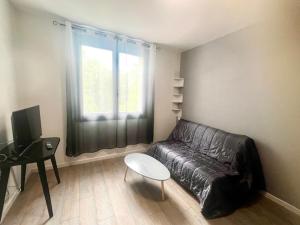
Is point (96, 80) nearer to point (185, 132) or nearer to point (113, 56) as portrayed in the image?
point (113, 56)

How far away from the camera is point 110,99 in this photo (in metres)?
2.66

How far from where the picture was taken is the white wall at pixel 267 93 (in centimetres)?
171

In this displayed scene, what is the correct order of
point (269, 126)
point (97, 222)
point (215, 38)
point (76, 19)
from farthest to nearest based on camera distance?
point (215, 38), point (76, 19), point (269, 126), point (97, 222)

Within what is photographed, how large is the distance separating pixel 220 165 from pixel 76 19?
2.92 m

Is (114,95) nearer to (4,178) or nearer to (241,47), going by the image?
(4,178)

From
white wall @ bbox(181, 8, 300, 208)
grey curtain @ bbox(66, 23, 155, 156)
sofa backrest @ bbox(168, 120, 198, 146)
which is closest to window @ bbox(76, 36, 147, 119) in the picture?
grey curtain @ bbox(66, 23, 155, 156)

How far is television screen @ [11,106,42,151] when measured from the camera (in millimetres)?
1434

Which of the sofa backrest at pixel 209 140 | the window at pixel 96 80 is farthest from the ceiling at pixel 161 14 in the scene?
the sofa backrest at pixel 209 140

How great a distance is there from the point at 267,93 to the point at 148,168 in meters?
1.85

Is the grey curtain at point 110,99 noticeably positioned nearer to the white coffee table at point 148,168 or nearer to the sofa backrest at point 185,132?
the sofa backrest at point 185,132

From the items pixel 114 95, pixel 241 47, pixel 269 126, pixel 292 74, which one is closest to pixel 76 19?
pixel 114 95

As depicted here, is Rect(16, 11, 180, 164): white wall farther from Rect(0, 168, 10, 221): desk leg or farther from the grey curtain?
Rect(0, 168, 10, 221): desk leg

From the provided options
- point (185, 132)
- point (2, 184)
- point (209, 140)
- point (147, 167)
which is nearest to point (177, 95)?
point (185, 132)

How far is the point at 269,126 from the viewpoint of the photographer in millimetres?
1906
